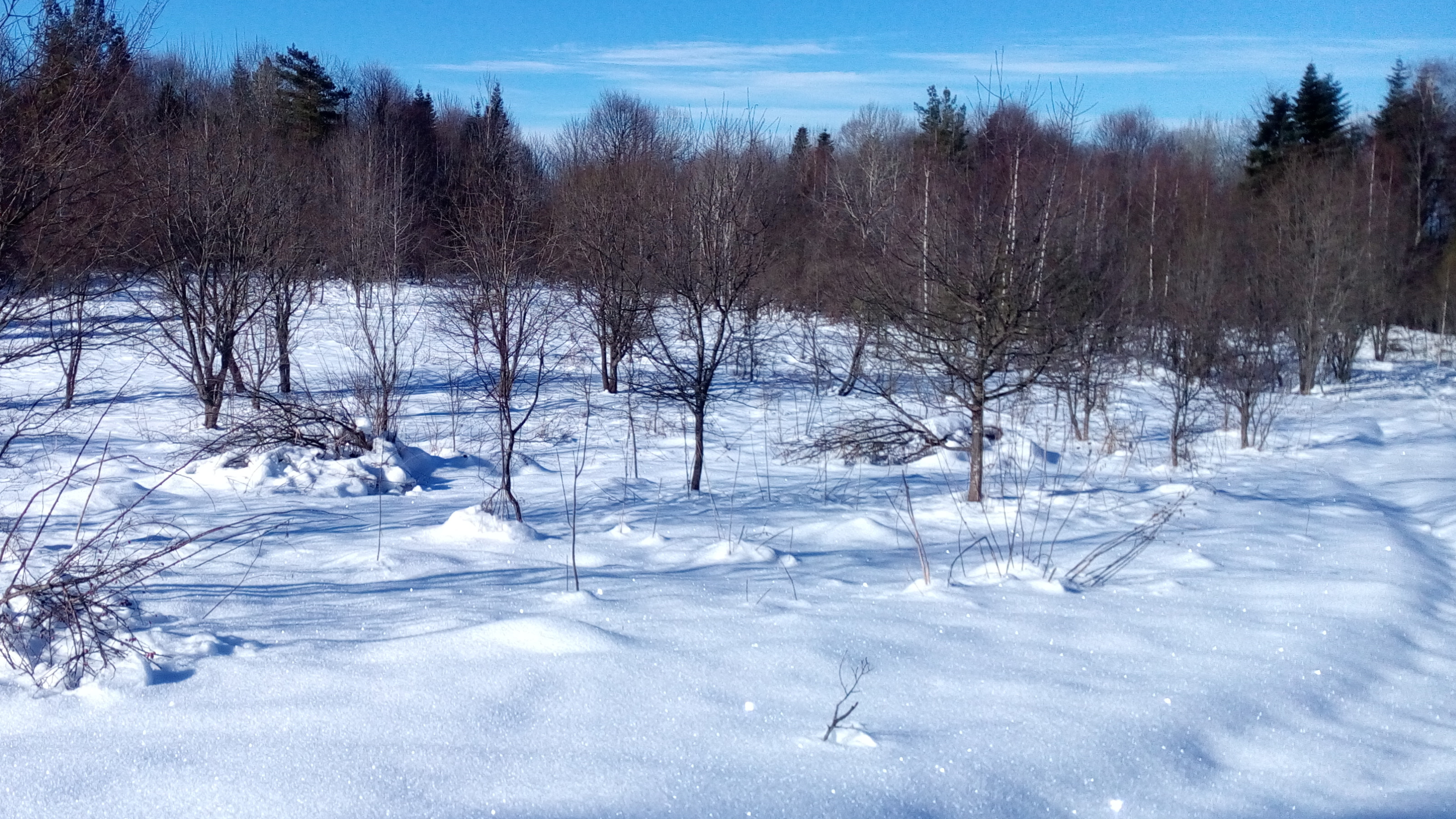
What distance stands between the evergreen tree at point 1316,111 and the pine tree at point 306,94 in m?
33.2

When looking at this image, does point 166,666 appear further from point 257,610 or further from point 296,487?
point 296,487

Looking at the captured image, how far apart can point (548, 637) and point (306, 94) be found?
33.8 meters

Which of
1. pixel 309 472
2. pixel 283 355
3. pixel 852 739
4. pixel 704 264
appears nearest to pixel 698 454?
pixel 704 264

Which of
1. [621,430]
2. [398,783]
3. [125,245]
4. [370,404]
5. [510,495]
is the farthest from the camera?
[621,430]

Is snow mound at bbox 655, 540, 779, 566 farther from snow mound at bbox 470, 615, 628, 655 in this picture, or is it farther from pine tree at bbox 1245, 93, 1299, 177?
pine tree at bbox 1245, 93, 1299, 177

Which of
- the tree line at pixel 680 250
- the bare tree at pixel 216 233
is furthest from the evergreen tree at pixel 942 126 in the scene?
the bare tree at pixel 216 233

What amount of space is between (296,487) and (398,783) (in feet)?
22.5

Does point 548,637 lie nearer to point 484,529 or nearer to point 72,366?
point 484,529

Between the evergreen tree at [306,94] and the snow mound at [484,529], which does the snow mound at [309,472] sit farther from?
the evergreen tree at [306,94]

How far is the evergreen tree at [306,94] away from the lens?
107ft

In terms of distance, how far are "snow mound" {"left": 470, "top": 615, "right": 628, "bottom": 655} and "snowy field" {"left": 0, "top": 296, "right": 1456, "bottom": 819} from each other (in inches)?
0.7

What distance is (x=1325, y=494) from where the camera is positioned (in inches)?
418

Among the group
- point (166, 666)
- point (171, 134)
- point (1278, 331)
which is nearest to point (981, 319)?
point (166, 666)

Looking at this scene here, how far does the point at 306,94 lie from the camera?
33188mm
